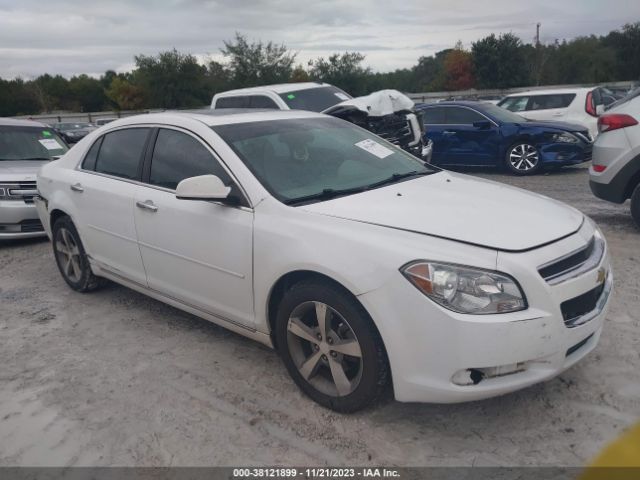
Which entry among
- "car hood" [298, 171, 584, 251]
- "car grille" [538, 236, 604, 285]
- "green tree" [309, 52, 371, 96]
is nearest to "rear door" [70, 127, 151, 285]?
"car hood" [298, 171, 584, 251]

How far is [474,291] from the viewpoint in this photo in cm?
257

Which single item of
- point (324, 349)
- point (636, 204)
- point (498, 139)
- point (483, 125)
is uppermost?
point (483, 125)

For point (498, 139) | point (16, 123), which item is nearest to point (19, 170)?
point (16, 123)

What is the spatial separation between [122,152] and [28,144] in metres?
4.75

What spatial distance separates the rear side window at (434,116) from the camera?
37.8 feet

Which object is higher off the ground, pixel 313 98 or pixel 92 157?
pixel 313 98

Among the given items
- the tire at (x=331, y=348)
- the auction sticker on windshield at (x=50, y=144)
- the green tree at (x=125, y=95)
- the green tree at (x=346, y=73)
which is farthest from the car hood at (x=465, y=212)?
the green tree at (x=125, y=95)

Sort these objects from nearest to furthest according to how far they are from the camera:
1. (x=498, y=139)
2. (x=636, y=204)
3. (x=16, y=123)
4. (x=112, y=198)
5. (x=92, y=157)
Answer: (x=112, y=198) < (x=92, y=157) < (x=636, y=204) < (x=16, y=123) < (x=498, y=139)

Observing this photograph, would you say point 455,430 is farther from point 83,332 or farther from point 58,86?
point 58,86

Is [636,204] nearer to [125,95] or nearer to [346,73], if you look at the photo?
[346,73]

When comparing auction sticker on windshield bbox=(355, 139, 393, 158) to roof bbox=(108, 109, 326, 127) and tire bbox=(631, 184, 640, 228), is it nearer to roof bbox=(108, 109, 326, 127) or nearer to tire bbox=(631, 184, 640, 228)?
roof bbox=(108, 109, 326, 127)

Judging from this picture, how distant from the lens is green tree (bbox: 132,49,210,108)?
45.8m

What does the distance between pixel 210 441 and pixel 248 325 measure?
750mm

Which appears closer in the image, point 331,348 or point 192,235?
point 331,348
